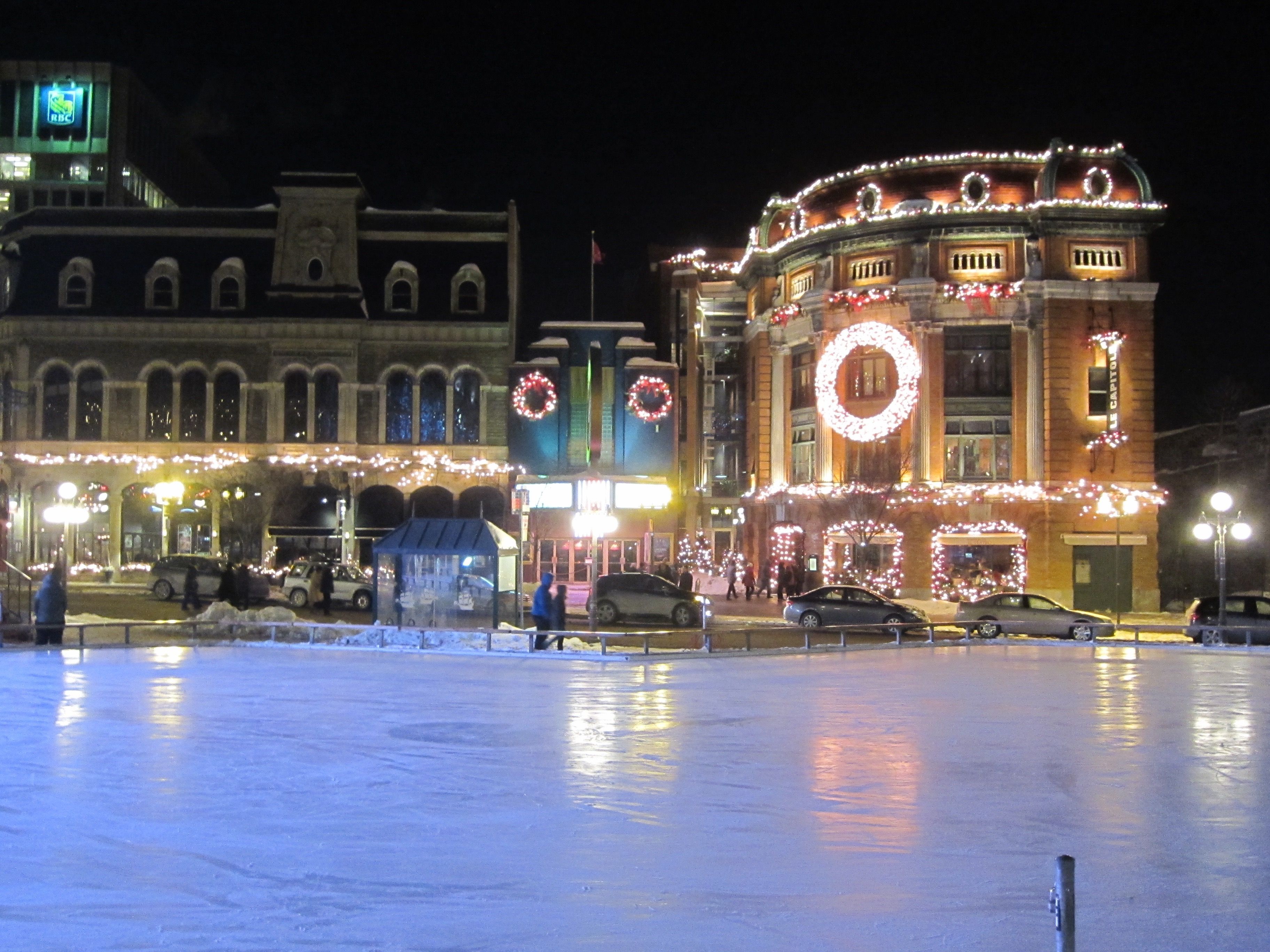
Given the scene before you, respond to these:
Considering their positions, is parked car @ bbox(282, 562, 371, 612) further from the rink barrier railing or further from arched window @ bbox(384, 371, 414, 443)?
arched window @ bbox(384, 371, 414, 443)

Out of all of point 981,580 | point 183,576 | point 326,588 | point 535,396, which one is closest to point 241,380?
point 535,396

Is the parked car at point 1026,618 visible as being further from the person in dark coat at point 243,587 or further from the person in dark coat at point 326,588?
the person in dark coat at point 243,587

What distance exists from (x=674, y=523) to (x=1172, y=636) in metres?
22.5

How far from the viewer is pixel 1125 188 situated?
43.7 m

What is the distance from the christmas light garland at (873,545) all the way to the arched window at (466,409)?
14874 millimetres

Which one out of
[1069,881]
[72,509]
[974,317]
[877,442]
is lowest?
[1069,881]

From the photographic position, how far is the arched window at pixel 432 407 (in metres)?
49.8

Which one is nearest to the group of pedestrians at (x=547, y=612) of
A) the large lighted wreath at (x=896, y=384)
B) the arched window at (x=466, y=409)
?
the large lighted wreath at (x=896, y=384)

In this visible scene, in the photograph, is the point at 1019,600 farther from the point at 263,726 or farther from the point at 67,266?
the point at 67,266

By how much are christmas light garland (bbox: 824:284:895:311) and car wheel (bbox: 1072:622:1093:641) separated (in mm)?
17042

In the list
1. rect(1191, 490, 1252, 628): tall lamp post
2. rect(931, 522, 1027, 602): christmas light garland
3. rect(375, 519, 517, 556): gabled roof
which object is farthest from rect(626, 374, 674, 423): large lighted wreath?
rect(1191, 490, 1252, 628): tall lamp post

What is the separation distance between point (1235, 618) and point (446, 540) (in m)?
18.3

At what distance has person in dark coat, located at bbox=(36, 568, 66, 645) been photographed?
75.6 feet

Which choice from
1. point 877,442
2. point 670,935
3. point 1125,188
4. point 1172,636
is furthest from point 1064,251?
point 670,935
